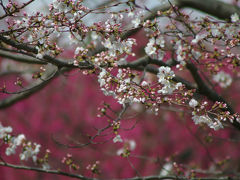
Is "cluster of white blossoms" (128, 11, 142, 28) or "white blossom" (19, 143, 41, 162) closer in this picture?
"cluster of white blossoms" (128, 11, 142, 28)

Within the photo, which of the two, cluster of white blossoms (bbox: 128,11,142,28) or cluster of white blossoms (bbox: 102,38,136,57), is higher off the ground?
cluster of white blossoms (bbox: 128,11,142,28)

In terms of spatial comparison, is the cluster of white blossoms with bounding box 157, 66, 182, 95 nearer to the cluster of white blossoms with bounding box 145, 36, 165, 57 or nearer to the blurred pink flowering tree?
the blurred pink flowering tree

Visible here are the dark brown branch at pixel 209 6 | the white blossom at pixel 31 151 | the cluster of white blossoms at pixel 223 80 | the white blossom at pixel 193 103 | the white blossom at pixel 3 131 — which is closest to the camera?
the white blossom at pixel 193 103

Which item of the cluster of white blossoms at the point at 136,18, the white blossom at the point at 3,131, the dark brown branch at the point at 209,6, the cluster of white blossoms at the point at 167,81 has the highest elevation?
the cluster of white blossoms at the point at 136,18

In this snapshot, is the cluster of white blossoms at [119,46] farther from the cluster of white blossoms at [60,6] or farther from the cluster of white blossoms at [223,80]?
the cluster of white blossoms at [223,80]

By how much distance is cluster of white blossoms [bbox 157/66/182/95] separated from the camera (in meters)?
1.95

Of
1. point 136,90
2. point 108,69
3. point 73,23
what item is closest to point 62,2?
point 73,23

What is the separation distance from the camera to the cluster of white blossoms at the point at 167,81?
1946mm

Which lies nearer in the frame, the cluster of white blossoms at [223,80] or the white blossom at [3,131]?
the white blossom at [3,131]

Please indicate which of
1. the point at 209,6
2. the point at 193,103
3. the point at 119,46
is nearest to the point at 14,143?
the point at 119,46

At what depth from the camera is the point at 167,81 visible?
196 centimetres

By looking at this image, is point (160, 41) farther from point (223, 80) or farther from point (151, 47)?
point (223, 80)

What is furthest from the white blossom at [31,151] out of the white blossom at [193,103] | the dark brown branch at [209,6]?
the dark brown branch at [209,6]

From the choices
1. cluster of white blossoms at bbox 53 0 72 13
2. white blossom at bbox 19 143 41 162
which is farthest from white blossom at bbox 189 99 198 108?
white blossom at bbox 19 143 41 162
